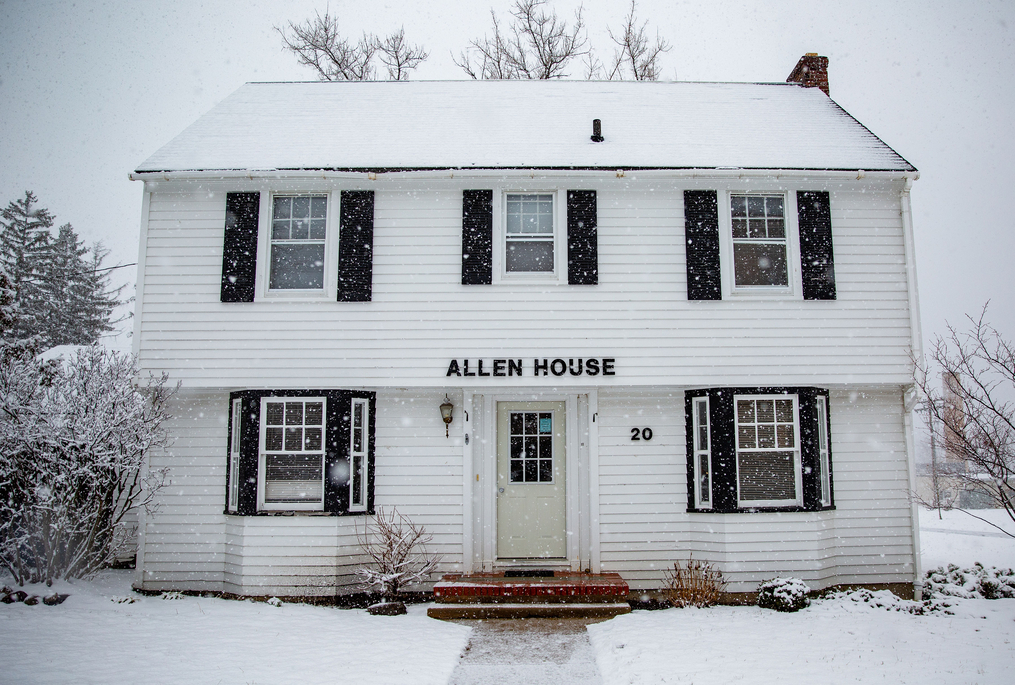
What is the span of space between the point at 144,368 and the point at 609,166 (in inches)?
268

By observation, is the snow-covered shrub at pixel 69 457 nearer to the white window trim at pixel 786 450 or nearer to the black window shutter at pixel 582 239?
the black window shutter at pixel 582 239

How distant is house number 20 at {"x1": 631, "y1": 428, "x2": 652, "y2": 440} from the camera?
30.4 feet

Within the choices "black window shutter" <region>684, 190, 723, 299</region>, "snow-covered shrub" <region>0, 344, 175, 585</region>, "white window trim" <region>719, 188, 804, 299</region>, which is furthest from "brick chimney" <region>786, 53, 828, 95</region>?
"snow-covered shrub" <region>0, 344, 175, 585</region>

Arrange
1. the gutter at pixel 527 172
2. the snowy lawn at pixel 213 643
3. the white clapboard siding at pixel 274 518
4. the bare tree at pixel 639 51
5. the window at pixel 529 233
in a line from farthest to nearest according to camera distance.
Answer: the bare tree at pixel 639 51 → the window at pixel 529 233 → the gutter at pixel 527 172 → the white clapboard siding at pixel 274 518 → the snowy lawn at pixel 213 643

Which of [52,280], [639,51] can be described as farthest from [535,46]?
[52,280]

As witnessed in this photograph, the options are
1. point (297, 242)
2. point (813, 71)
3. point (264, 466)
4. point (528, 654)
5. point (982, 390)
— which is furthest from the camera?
point (813, 71)

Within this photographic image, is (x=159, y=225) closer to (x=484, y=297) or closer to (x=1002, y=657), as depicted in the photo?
(x=484, y=297)

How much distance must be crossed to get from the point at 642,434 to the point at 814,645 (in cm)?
337

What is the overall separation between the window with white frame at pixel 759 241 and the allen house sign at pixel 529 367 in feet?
7.43

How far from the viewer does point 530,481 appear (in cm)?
939

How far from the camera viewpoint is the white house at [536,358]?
8.91 m

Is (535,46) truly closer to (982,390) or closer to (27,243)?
(982,390)

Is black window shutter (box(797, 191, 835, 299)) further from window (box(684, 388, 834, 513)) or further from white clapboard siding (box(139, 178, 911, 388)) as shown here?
window (box(684, 388, 834, 513))

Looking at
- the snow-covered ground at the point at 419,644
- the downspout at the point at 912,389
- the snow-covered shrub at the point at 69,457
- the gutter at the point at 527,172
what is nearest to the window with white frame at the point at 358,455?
the snow-covered ground at the point at 419,644
